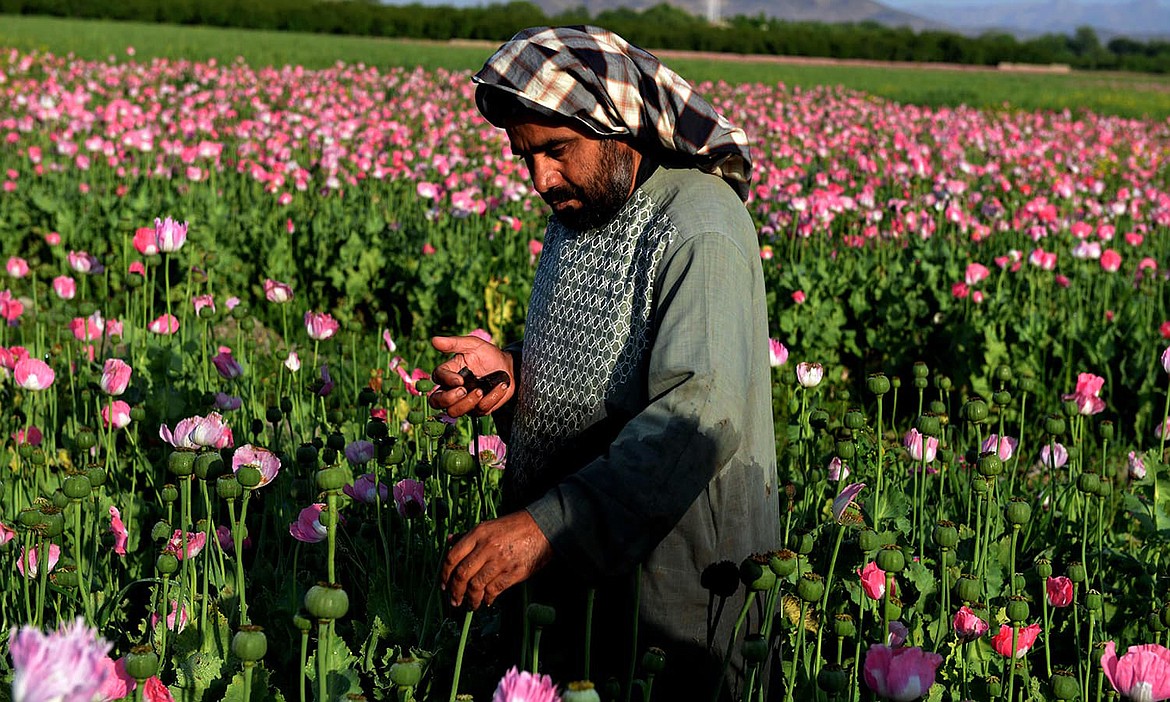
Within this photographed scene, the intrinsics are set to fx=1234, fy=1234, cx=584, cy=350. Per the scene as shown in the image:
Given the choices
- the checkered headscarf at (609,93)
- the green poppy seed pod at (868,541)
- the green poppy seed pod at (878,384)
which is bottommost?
the green poppy seed pod at (868,541)

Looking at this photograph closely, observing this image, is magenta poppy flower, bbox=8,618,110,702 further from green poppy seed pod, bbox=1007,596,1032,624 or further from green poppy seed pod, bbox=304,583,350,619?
green poppy seed pod, bbox=1007,596,1032,624

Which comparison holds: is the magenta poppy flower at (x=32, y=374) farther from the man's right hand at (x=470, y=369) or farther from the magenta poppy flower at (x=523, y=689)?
the magenta poppy flower at (x=523, y=689)

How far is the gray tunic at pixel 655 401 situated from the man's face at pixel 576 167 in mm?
39

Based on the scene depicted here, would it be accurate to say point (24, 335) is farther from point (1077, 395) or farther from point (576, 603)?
point (1077, 395)

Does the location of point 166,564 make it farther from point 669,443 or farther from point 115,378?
point 115,378

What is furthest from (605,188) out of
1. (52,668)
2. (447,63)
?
(447,63)

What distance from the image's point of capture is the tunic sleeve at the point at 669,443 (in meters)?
1.66

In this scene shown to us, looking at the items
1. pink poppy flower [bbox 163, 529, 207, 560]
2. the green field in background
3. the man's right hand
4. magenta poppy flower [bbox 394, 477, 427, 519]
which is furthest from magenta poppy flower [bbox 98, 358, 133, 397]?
the green field in background

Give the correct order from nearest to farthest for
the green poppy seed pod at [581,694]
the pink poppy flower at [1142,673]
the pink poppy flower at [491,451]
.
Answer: the green poppy seed pod at [581,694]
the pink poppy flower at [1142,673]
the pink poppy flower at [491,451]

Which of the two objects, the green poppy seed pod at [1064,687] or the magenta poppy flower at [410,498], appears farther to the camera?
the magenta poppy flower at [410,498]

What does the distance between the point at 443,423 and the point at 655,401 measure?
99 centimetres

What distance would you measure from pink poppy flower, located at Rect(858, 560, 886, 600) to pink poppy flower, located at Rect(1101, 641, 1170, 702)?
668 millimetres

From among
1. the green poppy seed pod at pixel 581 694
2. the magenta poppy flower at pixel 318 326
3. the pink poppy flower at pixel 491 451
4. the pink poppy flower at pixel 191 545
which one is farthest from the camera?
the magenta poppy flower at pixel 318 326

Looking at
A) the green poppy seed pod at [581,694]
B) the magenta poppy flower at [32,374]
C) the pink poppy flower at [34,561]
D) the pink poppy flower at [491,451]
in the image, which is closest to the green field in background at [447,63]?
the magenta poppy flower at [32,374]
